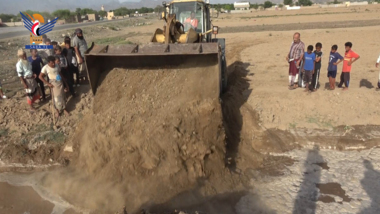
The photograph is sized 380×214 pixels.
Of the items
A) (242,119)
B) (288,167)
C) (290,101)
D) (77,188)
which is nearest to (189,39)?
(242,119)

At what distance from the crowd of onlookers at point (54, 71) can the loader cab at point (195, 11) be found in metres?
2.66

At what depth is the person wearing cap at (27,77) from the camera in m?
6.43

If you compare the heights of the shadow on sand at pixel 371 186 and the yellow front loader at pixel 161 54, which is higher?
the yellow front loader at pixel 161 54

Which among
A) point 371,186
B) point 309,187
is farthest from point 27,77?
point 371,186

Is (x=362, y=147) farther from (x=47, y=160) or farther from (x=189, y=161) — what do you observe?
(x=47, y=160)

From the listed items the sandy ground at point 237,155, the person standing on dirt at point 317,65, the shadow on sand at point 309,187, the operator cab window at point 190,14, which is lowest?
the shadow on sand at point 309,187

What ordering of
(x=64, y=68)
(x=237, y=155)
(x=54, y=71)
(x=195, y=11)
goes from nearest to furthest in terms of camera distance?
(x=237, y=155) < (x=54, y=71) < (x=64, y=68) < (x=195, y=11)

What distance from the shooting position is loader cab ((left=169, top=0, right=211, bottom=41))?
782 cm

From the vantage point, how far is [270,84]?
876cm

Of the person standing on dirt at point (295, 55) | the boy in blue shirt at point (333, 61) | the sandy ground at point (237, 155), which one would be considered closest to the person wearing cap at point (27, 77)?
the sandy ground at point (237, 155)

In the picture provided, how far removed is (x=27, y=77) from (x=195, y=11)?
14.6 ft

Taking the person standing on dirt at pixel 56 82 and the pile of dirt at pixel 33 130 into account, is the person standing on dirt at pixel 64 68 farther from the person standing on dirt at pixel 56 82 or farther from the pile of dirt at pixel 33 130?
the pile of dirt at pixel 33 130

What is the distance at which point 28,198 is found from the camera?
191 inches

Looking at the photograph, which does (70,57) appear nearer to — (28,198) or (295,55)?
(28,198)
